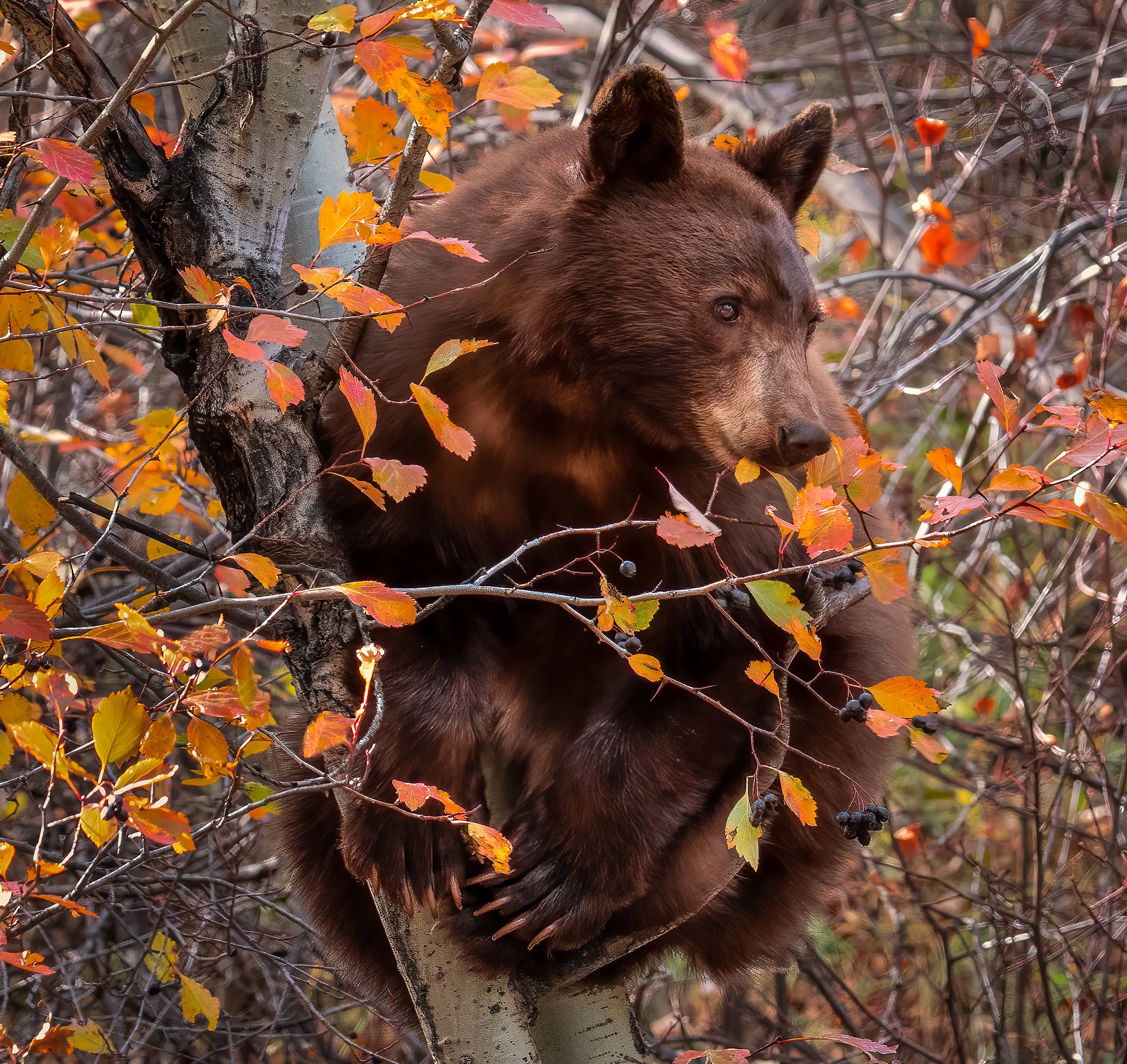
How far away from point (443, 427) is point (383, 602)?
339 millimetres

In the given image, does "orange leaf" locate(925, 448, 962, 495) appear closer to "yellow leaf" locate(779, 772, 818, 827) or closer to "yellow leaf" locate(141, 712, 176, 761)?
"yellow leaf" locate(779, 772, 818, 827)

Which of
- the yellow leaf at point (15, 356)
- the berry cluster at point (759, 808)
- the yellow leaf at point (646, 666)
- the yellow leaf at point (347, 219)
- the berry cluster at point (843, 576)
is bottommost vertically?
the berry cluster at point (759, 808)

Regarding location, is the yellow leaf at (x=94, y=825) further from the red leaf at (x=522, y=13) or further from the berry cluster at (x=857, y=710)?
the red leaf at (x=522, y=13)

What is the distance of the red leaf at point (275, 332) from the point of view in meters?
1.70

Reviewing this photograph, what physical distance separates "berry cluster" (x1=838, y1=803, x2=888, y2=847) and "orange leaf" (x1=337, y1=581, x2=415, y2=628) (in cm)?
81

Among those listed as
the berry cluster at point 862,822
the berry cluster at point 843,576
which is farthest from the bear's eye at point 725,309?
the berry cluster at point 862,822

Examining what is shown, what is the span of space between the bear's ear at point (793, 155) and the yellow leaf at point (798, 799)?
146cm

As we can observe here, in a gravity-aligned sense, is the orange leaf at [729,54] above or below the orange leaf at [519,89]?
below

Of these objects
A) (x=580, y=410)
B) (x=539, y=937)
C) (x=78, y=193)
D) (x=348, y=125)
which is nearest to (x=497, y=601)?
(x=580, y=410)

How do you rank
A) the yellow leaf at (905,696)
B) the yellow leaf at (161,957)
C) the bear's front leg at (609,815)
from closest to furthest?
the yellow leaf at (905,696) → the bear's front leg at (609,815) → the yellow leaf at (161,957)

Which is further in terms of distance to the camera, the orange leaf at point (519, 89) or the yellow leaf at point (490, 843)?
the orange leaf at point (519, 89)

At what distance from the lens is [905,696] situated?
180 cm

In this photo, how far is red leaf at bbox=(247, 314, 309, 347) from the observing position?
1703 millimetres

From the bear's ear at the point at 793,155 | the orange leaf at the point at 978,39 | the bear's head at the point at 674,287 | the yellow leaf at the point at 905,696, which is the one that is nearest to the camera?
the yellow leaf at the point at 905,696
